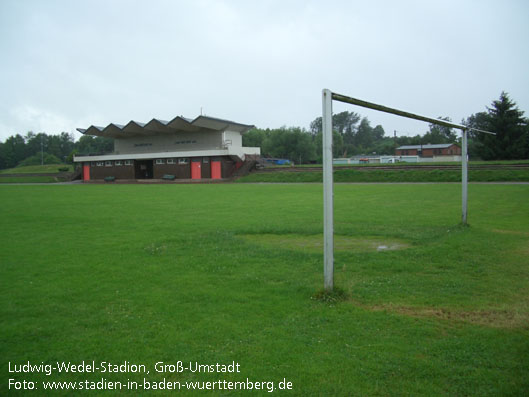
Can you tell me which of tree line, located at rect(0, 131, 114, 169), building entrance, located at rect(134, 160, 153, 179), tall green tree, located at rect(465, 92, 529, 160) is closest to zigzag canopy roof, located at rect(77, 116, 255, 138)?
building entrance, located at rect(134, 160, 153, 179)

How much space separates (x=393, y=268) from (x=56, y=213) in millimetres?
14831

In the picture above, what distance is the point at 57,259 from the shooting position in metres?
8.51

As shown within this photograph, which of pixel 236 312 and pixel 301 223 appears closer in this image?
pixel 236 312

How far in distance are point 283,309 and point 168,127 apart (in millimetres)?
55144

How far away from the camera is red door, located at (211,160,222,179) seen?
53719 millimetres

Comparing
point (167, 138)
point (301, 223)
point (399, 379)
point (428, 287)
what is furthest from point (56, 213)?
point (167, 138)

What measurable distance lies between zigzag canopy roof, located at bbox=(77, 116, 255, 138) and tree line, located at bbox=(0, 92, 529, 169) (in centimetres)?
820

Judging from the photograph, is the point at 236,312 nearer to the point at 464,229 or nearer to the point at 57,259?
the point at 57,259

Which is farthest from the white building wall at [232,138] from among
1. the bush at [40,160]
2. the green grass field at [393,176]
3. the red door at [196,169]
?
the bush at [40,160]

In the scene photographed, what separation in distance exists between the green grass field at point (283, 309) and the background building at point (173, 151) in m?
43.7

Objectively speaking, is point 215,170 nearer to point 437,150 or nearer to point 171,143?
point 171,143

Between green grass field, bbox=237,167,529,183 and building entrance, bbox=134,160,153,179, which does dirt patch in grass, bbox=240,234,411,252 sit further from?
building entrance, bbox=134,160,153,179

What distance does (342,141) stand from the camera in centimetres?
10162

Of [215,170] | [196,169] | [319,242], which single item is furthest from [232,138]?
[319,242]
